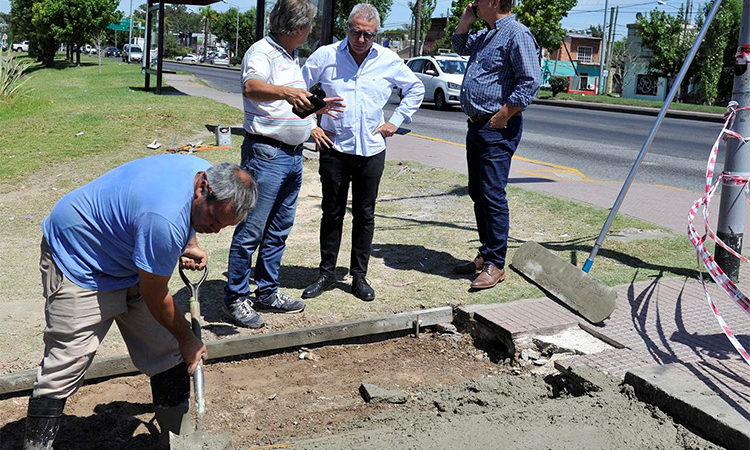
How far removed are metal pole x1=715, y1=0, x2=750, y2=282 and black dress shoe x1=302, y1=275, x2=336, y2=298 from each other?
2864 millimetres

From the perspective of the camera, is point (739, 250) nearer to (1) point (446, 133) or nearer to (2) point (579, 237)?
(2) point (579, 237)

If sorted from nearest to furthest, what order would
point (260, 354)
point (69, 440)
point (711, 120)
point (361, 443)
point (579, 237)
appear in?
point (361, 443) → point (69, 440) → point (260, 354) → point (579, 237) → point (711, 120)

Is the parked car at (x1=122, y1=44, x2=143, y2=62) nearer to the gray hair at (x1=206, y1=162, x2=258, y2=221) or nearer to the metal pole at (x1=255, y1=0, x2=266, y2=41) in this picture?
the metal pole at (x1=255, y1=0, x2=266, y2=41)

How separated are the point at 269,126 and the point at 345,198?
0.87 m

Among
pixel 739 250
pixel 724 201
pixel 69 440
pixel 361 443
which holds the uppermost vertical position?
pixel 724 201

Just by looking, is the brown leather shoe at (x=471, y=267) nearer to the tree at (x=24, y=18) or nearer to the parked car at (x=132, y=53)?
the tree at (x=24, y=18)

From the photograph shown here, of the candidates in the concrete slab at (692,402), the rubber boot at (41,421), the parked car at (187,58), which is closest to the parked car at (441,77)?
the concrete slab at (692,402)

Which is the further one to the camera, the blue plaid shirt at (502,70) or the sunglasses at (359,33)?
the blue plaid shirt at (502,70)

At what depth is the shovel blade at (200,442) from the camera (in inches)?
124

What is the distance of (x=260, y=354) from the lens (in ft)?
15.1

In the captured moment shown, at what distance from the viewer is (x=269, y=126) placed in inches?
180

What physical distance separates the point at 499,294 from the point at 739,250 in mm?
1833

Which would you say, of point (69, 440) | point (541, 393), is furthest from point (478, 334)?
point (69, 440)

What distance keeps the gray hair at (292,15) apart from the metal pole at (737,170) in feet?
10.0
